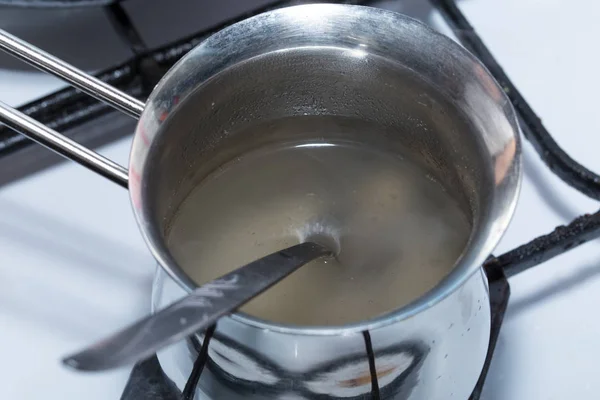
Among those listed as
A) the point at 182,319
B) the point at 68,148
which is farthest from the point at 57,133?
the point at 182,319

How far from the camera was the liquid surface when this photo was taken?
1.09 feet

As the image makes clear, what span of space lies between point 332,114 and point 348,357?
0.49 feet

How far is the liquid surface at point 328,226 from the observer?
33 cm

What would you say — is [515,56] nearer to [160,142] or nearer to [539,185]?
[539,185]

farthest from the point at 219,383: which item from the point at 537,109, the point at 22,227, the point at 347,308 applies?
the point at 537,109

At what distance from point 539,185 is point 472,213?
0.49ft

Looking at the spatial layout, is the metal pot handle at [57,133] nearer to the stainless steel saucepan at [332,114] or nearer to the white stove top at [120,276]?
the stainless steel saucepan at [332,114]

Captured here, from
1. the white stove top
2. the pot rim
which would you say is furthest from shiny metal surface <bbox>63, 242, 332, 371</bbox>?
the white stove top

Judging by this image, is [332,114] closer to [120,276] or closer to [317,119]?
[317,119]

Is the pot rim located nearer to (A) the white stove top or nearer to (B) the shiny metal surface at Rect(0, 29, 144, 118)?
(B) the shiny metal surface at Rect(0, 29, 144, 118)

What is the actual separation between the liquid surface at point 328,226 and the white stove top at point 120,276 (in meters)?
0.09

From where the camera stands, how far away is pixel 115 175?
0.31 meters

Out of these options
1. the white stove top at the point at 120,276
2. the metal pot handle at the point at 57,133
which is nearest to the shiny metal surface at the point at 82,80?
the metal pot handle at the point at 57,133

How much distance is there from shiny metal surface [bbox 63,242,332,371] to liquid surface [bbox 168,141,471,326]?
0.04 metres
